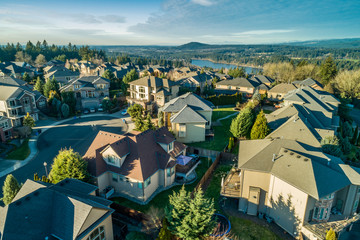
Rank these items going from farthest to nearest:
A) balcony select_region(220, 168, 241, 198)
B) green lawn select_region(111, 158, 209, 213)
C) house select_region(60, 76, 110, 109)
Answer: house select_region(60, 76, 110, 109) → green lawn select_region(111, 158, 209, 213) → balcony select_region(220, 168, 241, 198)

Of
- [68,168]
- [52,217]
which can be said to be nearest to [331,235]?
[52,217]

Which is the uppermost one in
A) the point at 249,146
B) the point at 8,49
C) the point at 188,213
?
the point at 8,49

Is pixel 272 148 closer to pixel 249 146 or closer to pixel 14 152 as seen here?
pixel 249 146

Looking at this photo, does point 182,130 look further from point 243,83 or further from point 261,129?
point 243,83

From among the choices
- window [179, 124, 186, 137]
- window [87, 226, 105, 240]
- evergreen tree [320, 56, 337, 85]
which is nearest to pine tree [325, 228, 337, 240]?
window [87, 226, 105, 240]

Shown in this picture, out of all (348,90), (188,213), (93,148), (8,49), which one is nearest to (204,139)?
(93,148)

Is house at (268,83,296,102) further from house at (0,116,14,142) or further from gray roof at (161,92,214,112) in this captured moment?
house at (0,116,14,142)

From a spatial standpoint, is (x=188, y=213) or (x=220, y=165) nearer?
(x=188, y=213)

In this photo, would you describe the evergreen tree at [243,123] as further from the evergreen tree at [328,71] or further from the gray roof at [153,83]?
the evergreen tree at [328,71]
